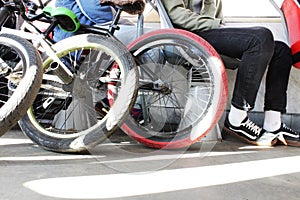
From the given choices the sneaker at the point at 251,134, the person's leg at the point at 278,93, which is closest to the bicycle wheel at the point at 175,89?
the sneaker at the point at 251,134

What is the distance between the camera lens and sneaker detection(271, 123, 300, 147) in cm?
225

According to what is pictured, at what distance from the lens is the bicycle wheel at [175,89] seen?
75.2 inches

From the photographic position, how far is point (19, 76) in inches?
75.3

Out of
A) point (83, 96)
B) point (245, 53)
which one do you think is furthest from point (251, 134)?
point (83, 96)

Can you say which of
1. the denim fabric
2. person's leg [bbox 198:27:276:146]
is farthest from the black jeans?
the denim fabric

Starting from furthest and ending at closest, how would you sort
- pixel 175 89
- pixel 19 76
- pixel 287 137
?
pixel 287 137, pixel 175 89, pixel 19 76

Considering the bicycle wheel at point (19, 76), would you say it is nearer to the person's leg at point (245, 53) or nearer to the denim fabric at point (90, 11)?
the denim fabric at point (90, 11)

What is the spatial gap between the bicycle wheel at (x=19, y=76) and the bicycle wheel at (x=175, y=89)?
0.57m

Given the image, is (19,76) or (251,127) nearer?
(19,76)

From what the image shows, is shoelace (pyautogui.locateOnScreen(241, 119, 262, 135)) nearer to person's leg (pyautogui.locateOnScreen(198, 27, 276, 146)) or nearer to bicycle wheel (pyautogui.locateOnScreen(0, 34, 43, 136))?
person's leg (pyautogui.locateOnScreen(198, 27, 276, 146))

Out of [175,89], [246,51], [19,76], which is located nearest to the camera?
[19,76]

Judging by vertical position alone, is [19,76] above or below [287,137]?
above

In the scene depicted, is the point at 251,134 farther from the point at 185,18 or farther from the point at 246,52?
the point at 185,18

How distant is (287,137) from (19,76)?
1616 mm
